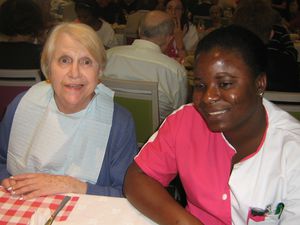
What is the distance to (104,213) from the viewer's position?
4.13 feet

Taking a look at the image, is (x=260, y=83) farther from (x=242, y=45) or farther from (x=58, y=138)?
(x=58, y=138)

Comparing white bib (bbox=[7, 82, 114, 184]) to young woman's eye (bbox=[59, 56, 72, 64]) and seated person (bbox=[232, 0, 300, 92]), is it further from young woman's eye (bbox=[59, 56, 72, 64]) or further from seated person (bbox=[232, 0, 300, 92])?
seated person (bbox=[232, 0, 300, 92])

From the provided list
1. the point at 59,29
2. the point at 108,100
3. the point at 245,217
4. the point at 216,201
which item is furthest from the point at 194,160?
the point at 59,29

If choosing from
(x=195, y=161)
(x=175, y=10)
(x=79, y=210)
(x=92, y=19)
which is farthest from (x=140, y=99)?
(x=175, y=10)

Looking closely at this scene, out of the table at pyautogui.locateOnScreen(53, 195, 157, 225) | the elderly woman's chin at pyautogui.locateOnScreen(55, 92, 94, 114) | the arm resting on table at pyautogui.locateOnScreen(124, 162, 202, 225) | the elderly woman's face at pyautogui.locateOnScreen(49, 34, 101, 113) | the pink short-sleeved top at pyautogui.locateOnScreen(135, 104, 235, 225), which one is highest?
the elderly woman's face at pyautogui.locateOnScreen(49, 34, 101, 113)

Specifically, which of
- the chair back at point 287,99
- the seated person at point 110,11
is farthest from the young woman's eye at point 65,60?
the seated person at point 110,11

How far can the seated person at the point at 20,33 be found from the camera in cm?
298

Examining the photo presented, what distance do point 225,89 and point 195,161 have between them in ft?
1.09

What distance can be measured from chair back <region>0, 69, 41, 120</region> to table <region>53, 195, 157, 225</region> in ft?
4.49

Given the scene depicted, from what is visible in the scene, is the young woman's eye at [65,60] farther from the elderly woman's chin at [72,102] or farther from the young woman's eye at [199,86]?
the young woman's eye at [199,86]

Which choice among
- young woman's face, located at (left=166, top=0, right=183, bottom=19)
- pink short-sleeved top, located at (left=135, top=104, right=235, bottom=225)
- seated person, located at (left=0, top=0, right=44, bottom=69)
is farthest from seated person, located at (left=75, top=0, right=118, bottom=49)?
pink short-sleeved top, located at (left=135, top=104, right=235, bottom=225)

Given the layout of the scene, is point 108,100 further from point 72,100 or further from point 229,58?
point 229,58

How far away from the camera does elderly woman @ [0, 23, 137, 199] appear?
5.41 ft

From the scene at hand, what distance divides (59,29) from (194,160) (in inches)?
35.4
